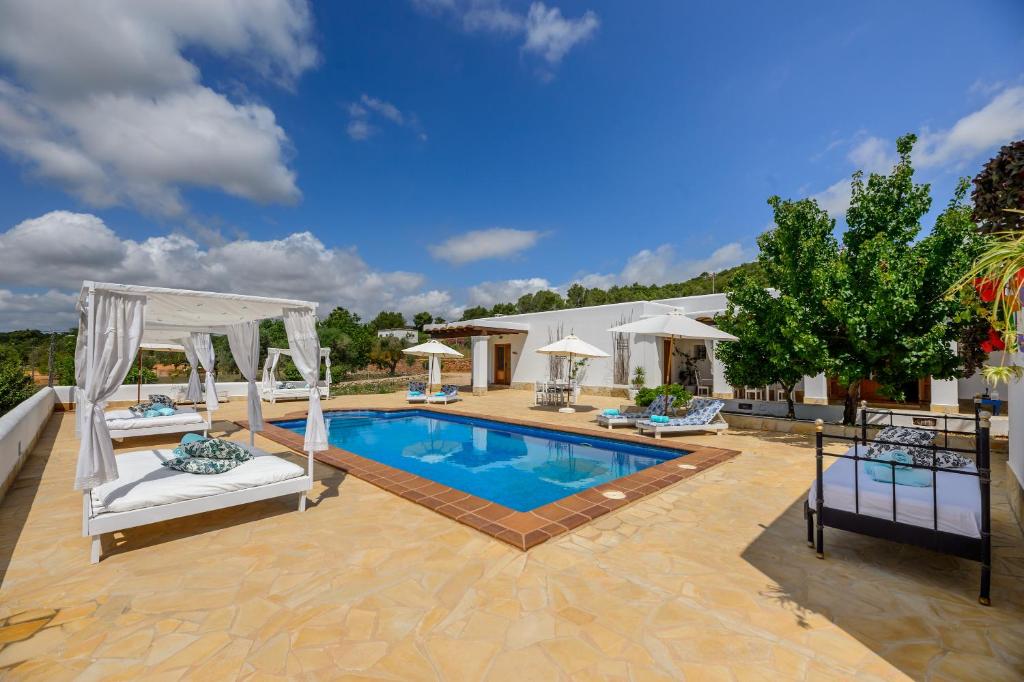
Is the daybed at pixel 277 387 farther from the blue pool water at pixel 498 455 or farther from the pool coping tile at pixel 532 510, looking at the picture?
the pool coping tile at pixel 532 510

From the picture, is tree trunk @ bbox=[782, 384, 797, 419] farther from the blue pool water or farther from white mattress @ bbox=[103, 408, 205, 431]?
white mattress @ bbox=[103, 408, 205, 431]

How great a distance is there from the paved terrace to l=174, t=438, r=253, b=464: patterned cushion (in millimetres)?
682

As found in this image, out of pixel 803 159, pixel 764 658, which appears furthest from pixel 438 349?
pixel 764 658

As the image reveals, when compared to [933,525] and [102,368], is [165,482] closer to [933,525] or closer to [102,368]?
[102,368]

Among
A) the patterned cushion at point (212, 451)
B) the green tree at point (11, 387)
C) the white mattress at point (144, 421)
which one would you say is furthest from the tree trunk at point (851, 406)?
the green tree at point (11, 387)

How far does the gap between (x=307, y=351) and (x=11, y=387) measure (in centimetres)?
1511

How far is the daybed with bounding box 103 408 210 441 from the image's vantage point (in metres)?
8.28

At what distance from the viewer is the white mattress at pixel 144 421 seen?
27.3ft

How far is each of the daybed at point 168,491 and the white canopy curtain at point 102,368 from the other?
0.27 m

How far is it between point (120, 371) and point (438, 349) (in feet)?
41.3

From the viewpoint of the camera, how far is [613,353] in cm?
1727

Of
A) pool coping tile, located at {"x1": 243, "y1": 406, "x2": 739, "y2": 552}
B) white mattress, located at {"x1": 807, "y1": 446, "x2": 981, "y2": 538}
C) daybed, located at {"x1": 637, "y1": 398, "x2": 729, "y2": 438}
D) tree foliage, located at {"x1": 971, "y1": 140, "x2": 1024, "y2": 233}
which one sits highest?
tree foliage, located at {"x1": 971, "y1": 140, "x2": 1024, "y2": 233}

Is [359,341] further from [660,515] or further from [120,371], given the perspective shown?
[660,515]

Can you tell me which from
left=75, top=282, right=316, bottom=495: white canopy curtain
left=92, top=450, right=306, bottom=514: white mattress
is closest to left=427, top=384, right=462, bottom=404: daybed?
left=92, top=450, right=306, bottom=514: white mattress
